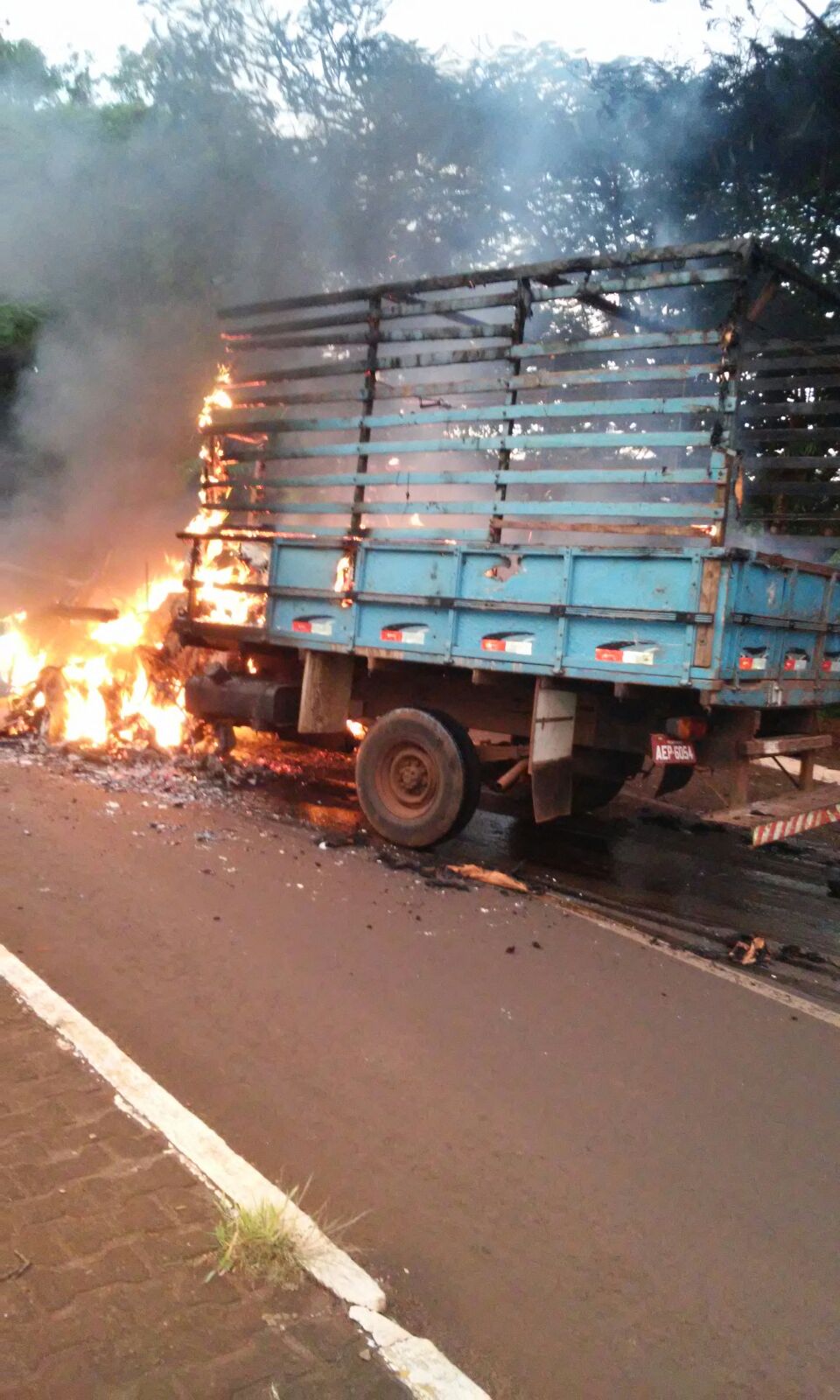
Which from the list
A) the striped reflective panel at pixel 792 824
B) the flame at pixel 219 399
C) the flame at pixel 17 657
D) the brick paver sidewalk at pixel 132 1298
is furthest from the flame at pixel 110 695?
the brick paver sidewalk at pixel 132 1298

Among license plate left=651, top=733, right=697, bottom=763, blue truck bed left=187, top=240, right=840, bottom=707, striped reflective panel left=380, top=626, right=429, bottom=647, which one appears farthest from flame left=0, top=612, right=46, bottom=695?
license plate left=651, top=733, right=697, bottom=763

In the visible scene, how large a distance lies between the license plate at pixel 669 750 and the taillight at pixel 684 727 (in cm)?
4

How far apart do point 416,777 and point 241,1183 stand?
195 inches

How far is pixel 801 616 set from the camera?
7.02m

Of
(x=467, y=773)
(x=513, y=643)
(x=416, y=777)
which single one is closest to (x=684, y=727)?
(x=513, y=643)

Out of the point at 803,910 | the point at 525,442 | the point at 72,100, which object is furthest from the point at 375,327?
the point at 72,100

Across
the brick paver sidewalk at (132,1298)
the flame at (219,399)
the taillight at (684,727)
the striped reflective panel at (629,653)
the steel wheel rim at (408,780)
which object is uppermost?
the flame at (219,399)

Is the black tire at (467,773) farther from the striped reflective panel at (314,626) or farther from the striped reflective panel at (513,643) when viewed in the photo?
the striped reflective panel at (314,626)

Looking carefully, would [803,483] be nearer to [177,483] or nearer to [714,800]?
[714,800]

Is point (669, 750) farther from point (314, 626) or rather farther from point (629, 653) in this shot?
point (314, 626)

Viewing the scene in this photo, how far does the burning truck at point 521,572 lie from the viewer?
640 centimetres

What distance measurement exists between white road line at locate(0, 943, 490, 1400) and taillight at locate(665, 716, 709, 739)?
4.00 meters

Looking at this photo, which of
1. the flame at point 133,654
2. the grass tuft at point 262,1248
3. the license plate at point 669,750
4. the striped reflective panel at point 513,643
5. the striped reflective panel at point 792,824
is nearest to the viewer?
the grass tuft at point 262,1248

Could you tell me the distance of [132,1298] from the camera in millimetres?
2457
